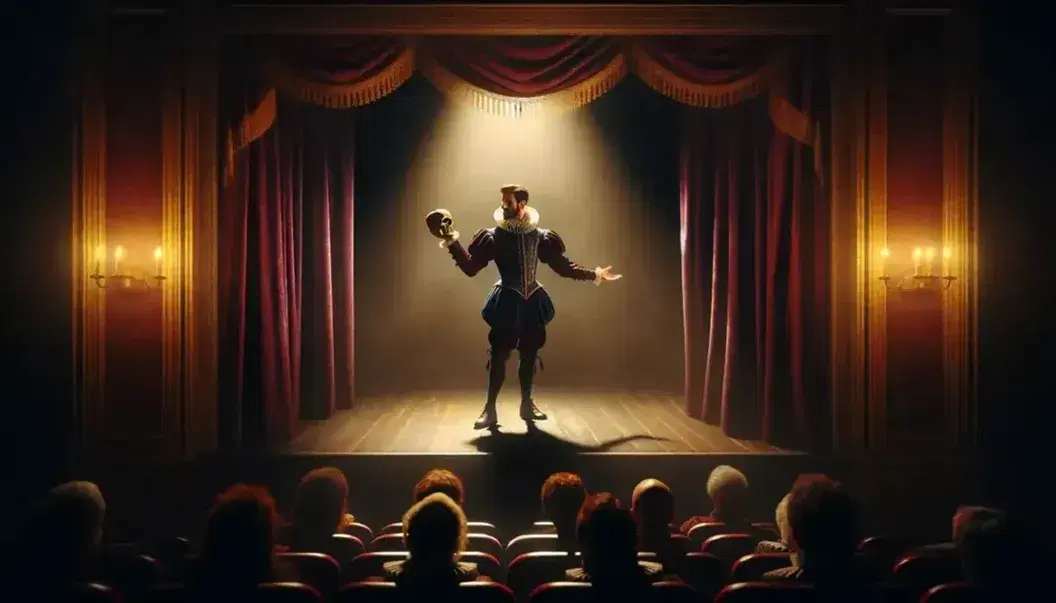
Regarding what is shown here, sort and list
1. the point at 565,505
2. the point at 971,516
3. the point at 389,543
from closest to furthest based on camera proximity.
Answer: the point at 971,516 → the point at 565,505 → the point at 389,543

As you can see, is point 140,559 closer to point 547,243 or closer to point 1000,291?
point 547,243

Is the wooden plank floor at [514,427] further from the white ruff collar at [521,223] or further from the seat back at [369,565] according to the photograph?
the seat back at [369,565]

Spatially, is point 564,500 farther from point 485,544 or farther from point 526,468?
point 526,468

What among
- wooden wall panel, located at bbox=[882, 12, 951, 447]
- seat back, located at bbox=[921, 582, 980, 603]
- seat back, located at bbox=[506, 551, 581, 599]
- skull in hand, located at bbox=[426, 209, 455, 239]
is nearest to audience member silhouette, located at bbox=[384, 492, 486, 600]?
seat back, located at bbox=[506, 551, 581, 599]

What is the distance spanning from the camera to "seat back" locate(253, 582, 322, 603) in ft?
7.16

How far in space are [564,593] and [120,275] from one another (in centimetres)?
367

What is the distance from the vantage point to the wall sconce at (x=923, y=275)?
→ 4.90 metres

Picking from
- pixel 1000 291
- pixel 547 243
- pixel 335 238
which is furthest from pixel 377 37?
pixel 1000 291

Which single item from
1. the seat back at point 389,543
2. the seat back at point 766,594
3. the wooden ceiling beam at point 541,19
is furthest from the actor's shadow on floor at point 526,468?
the seat back at point 766,594

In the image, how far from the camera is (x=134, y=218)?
491 cm

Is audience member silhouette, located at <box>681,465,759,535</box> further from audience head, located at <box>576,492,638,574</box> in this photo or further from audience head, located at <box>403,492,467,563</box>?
audience head, located at <box>403,492,467,563</box>

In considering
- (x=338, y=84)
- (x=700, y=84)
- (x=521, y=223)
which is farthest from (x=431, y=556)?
(x=700, y=84)

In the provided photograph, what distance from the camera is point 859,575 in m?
2.29

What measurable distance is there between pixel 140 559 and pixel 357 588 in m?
0.84
